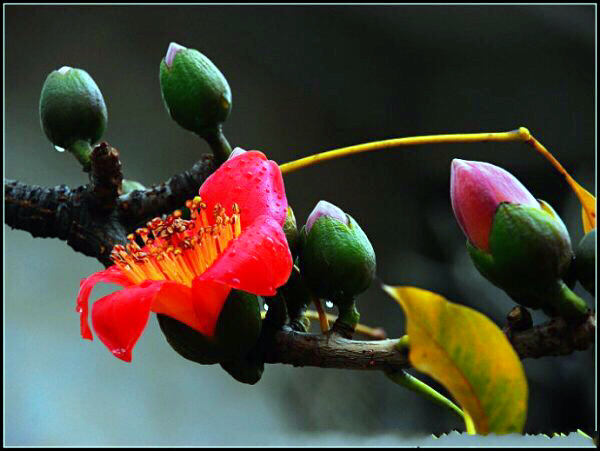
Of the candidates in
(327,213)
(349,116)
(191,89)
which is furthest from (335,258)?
(349,116)

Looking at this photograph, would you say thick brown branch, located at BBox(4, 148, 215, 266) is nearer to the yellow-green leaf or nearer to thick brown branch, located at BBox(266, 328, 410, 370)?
thick brown branch, located at BBox(266, 328, 410, 370)

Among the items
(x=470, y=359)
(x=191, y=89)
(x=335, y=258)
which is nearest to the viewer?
(x=470, y=359)

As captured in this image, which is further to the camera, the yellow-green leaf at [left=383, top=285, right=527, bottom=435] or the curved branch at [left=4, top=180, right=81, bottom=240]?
the curved branch at [left=4, top=180, right=81, bottom=240]

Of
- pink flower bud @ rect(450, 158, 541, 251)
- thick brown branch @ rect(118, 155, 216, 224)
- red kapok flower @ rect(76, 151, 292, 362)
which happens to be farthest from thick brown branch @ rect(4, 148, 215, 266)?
pink flower bud @ rect(450, 158, 541, 251)

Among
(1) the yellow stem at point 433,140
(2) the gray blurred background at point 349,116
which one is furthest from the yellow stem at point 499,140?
(2) the gray blurred background at point 349,116

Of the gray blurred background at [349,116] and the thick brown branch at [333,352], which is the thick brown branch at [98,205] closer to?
the thick brown branch at [333,352]

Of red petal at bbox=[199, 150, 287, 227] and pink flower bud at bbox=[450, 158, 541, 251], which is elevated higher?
pink flower bud at bbox=[450, 158, 541, 251]

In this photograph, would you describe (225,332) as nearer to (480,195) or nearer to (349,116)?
(480,195)
